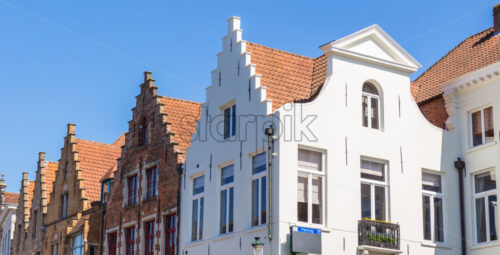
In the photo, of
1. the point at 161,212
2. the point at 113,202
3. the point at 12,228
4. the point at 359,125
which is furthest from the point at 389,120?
the point at 12,228

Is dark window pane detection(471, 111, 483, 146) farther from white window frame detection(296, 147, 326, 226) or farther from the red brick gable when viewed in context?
the red brick gable

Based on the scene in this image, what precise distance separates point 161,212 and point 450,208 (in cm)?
951

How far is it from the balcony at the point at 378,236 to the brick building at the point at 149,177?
23.3 feet

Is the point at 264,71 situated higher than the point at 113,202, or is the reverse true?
the point at 264,71

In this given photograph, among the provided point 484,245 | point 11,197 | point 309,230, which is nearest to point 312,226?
point 309,230

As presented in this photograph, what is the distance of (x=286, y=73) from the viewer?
82.6ft

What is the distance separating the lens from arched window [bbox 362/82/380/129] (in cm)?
2406

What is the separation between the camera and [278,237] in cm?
2145

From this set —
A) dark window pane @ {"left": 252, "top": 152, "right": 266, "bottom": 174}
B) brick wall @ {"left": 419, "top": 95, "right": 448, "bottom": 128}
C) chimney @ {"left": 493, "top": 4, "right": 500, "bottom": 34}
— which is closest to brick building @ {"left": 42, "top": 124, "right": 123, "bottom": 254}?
dark window pane @ {"left": 252, "top": 152, "right": 266, "bottom": 174}

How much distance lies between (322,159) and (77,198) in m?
15.4

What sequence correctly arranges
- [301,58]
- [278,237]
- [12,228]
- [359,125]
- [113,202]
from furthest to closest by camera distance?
[12,228] < [113,202] < [301,58] < [359,125] < [278,237]

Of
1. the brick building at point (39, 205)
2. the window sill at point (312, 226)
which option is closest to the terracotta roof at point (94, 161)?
the brick building at point (39, 205)

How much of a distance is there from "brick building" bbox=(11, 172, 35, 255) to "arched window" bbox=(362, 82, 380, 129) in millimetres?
22243

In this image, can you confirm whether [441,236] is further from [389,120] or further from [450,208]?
[389,120]
